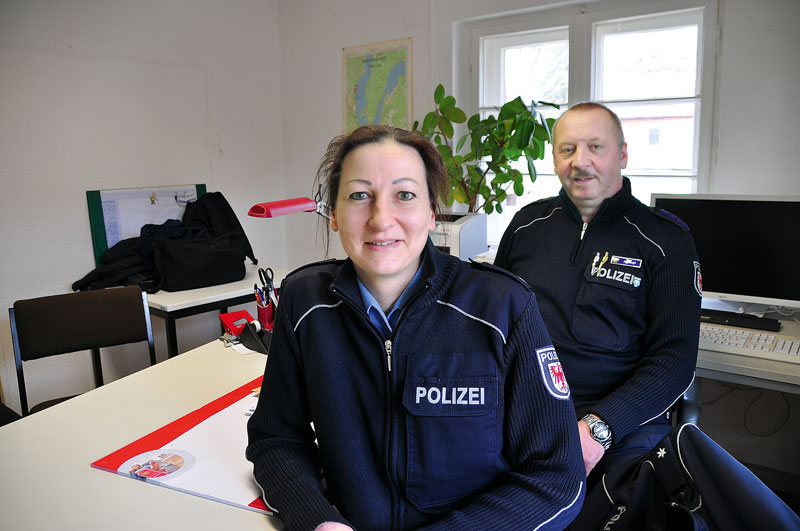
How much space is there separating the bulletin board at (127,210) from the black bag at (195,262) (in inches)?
14.0

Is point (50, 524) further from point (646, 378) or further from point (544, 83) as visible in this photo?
point (544, 83)

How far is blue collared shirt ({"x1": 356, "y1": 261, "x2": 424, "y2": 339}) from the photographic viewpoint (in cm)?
111

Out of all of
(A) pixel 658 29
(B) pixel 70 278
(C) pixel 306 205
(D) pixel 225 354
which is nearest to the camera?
(C) pixel 306 205

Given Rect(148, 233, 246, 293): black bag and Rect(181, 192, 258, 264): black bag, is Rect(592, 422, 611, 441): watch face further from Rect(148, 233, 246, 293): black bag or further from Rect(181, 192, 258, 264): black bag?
Rect(181, 192, 258, 264): black bag

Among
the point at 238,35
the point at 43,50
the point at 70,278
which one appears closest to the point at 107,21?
the point at 43,50

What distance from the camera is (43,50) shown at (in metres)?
2.88

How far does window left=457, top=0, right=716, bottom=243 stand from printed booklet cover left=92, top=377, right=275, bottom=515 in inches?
88.5

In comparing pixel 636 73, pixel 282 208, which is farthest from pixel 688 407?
pixel 636 73

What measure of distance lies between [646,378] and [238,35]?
3.39m

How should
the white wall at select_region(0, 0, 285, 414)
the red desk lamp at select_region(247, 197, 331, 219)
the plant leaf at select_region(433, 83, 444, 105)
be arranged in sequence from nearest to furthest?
the red desk lamp at select_region(247, 197, 331, 219) → the white wall at select_region(0, 0, 285, 414) → the plant leaf at select_region(433, 83, 444, 105)

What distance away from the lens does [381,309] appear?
3.75 ft

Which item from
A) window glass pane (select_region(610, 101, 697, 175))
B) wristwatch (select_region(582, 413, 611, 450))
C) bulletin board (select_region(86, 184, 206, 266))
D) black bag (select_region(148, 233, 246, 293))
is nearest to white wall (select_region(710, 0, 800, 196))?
window glass pane (select_region(610, 101, 697, 175))

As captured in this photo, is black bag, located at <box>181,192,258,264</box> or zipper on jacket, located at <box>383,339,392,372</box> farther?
black bag, located at <box>181,192,258,264</box>

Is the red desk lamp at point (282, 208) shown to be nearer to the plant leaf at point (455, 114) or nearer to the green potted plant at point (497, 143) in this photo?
the green potted plant at point (497, 143)
